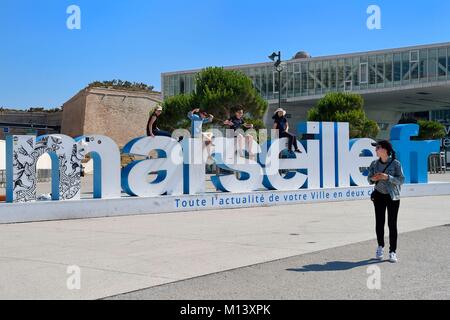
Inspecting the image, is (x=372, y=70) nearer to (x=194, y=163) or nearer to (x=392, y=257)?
(x=194, y=163)

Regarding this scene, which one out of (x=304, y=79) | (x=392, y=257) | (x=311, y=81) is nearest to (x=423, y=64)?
(x=311, y=81)

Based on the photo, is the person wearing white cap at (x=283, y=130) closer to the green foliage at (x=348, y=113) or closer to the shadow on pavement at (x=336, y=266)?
the shadow on pavement at (x=336, y=266)

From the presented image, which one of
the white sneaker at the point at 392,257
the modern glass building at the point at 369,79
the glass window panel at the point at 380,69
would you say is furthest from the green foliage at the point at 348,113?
the white sneaker at the point at 392,257

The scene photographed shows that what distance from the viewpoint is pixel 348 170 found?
20391 mm

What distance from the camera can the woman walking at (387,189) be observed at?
8.29m

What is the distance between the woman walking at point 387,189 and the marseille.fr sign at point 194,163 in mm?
8181

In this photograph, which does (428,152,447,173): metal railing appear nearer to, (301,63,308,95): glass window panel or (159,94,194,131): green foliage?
(159,94,194,131): green foliage

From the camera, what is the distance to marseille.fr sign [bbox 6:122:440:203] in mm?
13930

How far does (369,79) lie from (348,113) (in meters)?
13.7

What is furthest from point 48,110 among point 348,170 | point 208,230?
point 208,230

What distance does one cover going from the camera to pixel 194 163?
16.8 m

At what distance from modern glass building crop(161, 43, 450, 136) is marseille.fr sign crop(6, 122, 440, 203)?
41.6 meters

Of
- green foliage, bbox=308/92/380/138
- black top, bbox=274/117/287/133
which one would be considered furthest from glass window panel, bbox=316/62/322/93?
black top, bbox=274/117/287/133
